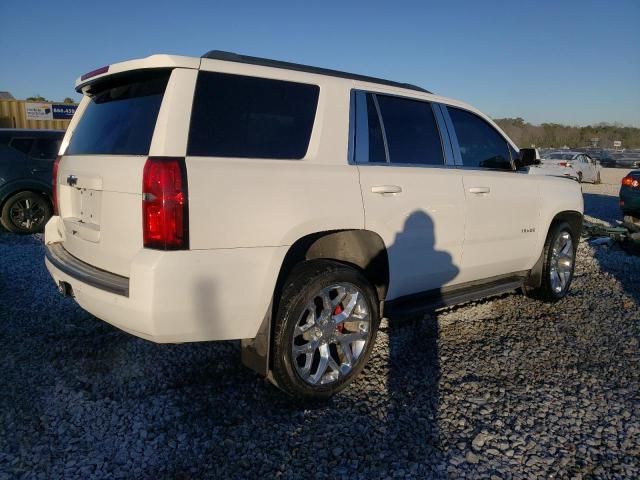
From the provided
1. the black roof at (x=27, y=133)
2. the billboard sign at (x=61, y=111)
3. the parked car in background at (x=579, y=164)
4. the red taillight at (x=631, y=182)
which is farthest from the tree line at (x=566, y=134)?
the black roof at (x=27, y=133)

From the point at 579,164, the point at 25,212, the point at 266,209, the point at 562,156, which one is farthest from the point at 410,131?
the point at 562,156

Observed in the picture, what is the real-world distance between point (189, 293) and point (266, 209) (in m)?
0.60

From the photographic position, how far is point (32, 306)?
15.7ft

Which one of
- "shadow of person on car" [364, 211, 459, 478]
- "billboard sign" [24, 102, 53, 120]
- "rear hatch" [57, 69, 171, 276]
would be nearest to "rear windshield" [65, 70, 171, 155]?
"rear hatch" [57, 69, 171, 276]

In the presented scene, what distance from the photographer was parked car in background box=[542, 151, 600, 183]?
23467mm

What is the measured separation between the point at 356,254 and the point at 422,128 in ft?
4.16

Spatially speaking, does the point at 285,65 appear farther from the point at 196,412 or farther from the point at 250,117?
the point at 196,412

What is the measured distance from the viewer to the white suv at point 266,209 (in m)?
2.56

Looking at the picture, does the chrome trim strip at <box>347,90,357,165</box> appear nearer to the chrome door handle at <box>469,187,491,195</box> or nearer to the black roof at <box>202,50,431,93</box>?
the black roof at <box>202,50,431,93</box>

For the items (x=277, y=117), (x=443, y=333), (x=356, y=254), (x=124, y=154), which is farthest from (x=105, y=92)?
(x=443, y=333)

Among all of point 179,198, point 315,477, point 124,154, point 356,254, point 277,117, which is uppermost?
point 277,117

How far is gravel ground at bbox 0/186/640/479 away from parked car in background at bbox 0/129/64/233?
4.35 metres

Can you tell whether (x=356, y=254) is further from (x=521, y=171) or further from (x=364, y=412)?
(x=521, y=171)

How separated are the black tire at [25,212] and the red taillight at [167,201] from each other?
280 inches
